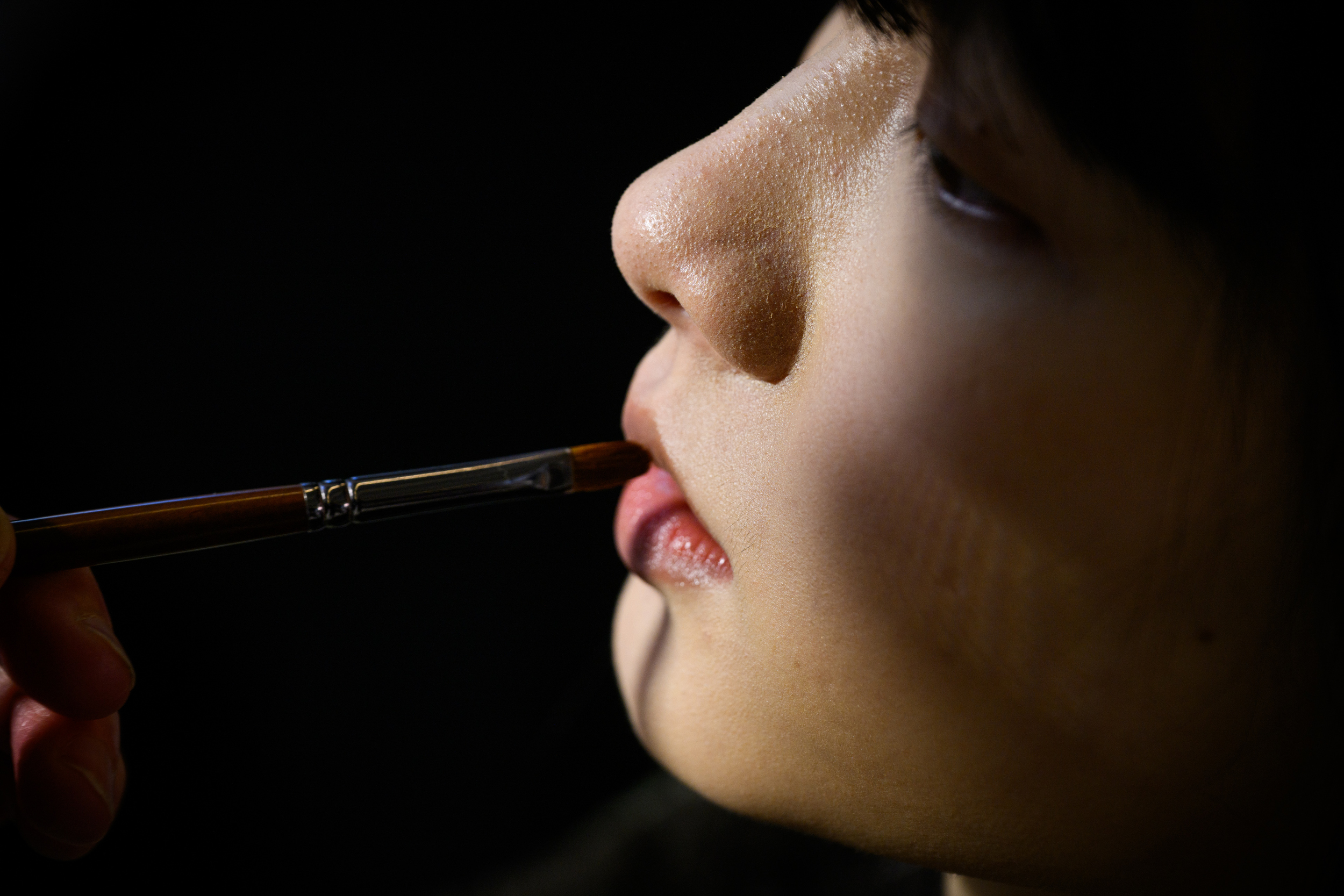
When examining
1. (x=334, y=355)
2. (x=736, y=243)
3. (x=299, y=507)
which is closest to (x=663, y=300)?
(x=736, y=243)

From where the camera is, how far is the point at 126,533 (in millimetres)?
300

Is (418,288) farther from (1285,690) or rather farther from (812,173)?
(1285,690)

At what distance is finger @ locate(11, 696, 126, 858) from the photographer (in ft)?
1.18

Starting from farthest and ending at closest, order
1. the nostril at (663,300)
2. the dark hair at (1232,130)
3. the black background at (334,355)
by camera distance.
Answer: the black background at (334,355), the nostril at (663,300), the dark hair at (1232,130)

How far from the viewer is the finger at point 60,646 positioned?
332 millimetres

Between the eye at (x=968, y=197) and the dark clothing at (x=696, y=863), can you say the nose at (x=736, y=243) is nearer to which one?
the eye at (x=968, y=197)

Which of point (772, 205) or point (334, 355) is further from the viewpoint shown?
point (334, 355)

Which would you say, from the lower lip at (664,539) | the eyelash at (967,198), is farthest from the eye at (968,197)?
the lower lip at (664,539)

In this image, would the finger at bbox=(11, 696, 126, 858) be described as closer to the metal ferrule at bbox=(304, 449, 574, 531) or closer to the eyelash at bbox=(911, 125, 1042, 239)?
the metal ferrule at bbox=(304, 449, 574, 531)

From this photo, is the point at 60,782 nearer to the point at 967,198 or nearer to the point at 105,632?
the point at 105,632

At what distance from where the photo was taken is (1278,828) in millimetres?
281

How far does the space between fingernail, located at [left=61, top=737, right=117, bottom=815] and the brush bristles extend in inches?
9.0

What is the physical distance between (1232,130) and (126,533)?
337 mm

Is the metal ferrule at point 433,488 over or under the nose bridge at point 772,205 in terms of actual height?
under
